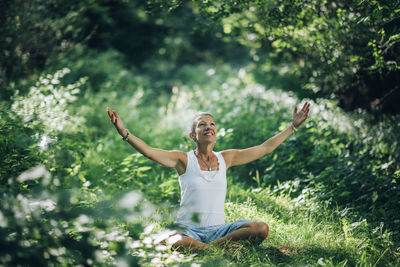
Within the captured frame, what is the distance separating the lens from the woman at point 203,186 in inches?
132

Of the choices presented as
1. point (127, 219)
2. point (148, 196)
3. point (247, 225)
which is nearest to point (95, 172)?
point (148, 196)

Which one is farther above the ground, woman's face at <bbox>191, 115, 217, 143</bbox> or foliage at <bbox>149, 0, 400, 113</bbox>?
foliage at <bbox>149, 0, 400, 113</bbox>

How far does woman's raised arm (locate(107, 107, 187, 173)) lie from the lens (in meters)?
3.33

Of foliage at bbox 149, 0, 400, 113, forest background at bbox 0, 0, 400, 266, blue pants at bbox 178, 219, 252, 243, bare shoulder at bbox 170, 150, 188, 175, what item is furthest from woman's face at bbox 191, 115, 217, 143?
foliage at bbox 149, 0, 400, 113

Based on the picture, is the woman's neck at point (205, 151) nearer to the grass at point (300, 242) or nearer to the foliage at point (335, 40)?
the grass at point (300, 242)

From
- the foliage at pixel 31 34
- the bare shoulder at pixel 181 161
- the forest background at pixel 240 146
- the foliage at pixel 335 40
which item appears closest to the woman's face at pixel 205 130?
the bare shoulder at pixel 181 161

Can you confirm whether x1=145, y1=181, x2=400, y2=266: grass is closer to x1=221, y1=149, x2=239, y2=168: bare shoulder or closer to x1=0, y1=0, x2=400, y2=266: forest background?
x1=0, y1=0, x2=400, y2=266: forest background

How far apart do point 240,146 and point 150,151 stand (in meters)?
2.94

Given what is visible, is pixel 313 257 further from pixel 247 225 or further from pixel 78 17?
pixel 78 17

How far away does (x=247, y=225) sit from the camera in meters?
3.40

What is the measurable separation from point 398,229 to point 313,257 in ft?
3.87

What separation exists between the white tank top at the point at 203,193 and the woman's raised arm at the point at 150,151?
3.7 inches

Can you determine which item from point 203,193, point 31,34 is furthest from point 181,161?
point 31,34

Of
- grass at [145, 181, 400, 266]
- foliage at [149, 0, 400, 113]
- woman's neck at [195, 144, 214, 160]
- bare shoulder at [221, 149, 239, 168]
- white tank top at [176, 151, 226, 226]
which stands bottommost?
grass at [145, 181, 400, 266]
